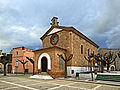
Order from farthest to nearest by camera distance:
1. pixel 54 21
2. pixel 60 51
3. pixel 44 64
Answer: pixel 54 21, pixel 44 64, pixel 60 51

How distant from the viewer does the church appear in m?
17.4

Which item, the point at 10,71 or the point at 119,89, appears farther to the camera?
the point at 10,71

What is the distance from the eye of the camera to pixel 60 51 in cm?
1833

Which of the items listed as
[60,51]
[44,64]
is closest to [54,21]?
[60,51]

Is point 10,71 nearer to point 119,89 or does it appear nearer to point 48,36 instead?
point 48,36

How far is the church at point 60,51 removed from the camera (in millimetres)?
17359

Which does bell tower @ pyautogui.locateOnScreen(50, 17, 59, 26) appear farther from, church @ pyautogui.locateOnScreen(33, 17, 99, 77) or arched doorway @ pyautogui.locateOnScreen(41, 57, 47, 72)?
arched doorway @ pyautogui.locateOnScreen(41, 57, 47, 72)

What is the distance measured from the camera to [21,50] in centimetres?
3123

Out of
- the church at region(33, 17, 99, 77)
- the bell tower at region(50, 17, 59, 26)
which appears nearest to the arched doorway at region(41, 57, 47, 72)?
the church at region(33, 17, 99, 77)

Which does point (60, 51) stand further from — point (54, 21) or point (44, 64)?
point (54, 21)

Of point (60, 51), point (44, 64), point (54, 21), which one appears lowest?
point (44, 64)

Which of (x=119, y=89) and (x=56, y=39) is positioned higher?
(x=56, y=39)

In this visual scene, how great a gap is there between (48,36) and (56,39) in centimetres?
263

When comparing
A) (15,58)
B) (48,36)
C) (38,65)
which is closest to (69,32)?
(48,36)
